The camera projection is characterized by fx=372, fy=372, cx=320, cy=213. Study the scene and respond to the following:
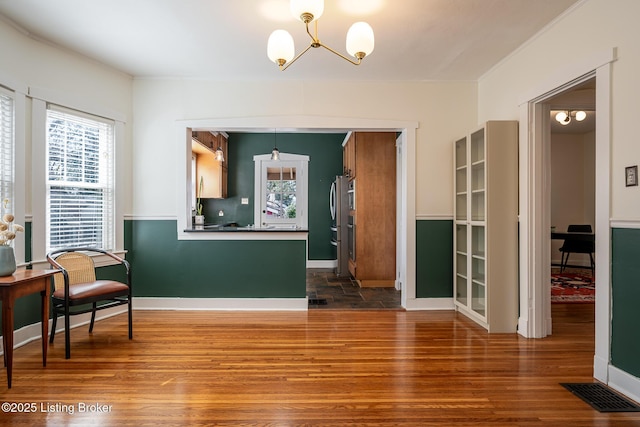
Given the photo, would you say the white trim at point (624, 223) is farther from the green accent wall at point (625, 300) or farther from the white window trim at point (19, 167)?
the white window trim at point (19, 167)

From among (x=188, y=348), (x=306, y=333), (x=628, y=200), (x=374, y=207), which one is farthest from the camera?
(x=374, y=207)

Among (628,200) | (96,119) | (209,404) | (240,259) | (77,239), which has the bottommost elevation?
(209,404)

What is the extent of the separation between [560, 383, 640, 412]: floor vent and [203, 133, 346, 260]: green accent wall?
5225 millimetres

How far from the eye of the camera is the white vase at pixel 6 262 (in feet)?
8.01

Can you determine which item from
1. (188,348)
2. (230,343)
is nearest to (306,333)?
(230,343)

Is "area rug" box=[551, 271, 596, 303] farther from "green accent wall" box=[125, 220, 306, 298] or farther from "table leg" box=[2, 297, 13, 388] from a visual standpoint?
"table leg" box=[2, 297, 13, 388]

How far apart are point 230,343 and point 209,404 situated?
101 cm

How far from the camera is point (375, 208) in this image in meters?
5.42

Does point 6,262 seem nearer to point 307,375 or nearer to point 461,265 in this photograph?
point 307,375

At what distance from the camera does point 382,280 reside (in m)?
5.47

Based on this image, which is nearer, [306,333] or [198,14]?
[198,14]

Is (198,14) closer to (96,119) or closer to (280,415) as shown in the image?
(96,119)

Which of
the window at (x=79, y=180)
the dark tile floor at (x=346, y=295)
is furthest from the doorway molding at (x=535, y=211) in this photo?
the window at (x=79, y=180)

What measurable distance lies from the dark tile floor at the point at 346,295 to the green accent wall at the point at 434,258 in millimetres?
Result: 428
